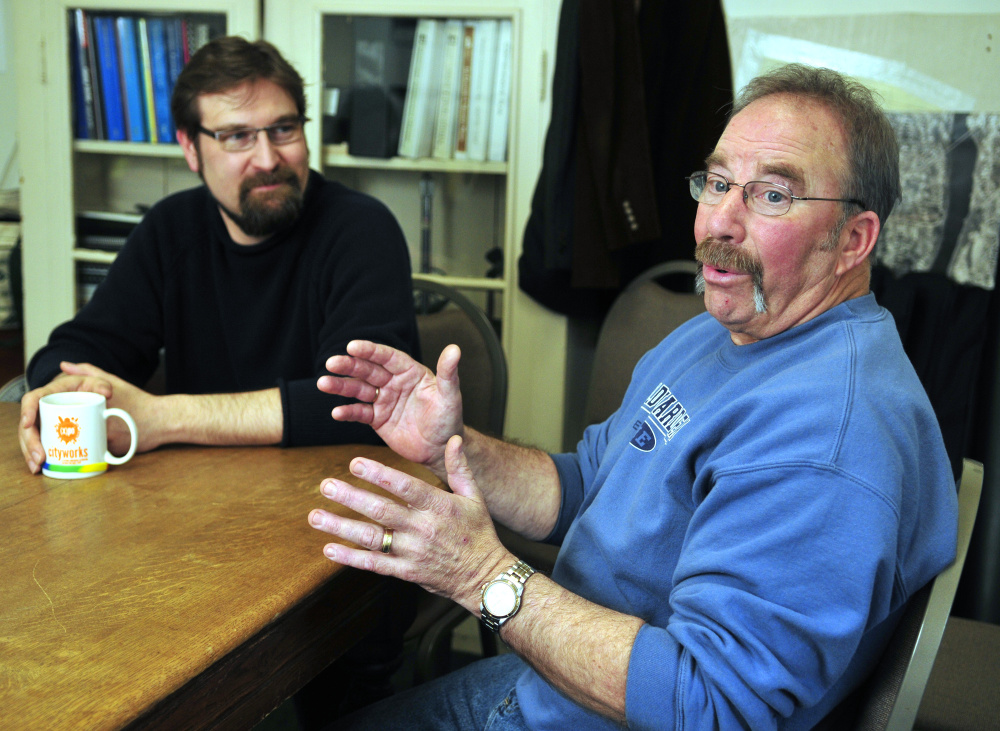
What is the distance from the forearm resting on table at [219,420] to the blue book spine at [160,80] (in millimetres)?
1692

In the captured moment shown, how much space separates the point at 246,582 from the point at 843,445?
0.61m

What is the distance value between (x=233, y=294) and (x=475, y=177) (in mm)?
1004

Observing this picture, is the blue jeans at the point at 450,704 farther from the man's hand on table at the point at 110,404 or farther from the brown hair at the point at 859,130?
the brown hair at the point at 859,130

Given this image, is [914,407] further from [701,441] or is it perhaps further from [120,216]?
[120,216]

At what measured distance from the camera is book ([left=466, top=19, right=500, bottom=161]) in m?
2.45

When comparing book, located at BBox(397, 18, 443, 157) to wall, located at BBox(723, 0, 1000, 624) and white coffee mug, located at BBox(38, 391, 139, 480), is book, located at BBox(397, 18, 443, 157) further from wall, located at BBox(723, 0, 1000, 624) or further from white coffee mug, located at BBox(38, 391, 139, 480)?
white coffee mug, located at BBox(38, 391, 139, 480)

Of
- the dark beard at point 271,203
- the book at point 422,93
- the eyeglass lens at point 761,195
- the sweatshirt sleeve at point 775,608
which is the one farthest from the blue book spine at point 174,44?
the sweatshirt sleeve at point 775,608

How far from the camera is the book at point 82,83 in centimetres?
268

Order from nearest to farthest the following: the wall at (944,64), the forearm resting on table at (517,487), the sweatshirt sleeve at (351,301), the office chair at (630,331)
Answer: the forearm resting on table at (517,487) → the sweatshirt sleeve at (351,301) → the office chair at (630,331) → the wall at (944,64)

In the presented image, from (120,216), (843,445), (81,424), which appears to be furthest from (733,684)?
(120,216)

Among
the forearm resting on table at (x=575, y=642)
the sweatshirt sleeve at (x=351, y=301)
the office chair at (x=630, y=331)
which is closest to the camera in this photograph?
the forearm resting on table at (x=575, y=642)

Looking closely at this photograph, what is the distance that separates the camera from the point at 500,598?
910 mm

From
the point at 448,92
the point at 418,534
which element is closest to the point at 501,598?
the point at 418,534

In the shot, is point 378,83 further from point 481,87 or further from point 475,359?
point 475,359
